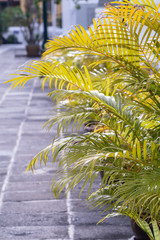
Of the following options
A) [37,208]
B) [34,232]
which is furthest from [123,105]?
[37,208]

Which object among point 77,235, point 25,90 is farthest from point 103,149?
point 25,90

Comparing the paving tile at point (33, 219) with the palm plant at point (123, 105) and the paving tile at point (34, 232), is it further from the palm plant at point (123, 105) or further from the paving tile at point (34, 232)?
the palm plant at point (123, 105)

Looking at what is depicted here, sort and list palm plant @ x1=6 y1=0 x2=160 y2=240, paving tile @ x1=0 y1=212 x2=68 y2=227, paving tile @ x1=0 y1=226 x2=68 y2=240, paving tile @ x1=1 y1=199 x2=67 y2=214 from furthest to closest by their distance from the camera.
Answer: paving tile @ x1=1 y1=199 x2=67 y2=214
paving tile @ x1=0 y1=212 x2=68 y2=227
paving tile @ x1=0 y1=226 x2=68 y2=240
palm plant @ x1=6 y1=0 x2=160 y2=240

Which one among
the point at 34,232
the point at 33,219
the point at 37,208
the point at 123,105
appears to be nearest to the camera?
the point at 123,105

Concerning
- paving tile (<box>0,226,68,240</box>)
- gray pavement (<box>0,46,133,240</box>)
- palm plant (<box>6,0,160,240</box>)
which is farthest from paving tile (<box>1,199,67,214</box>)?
palm plant (<box>6,0,160,240</box>)

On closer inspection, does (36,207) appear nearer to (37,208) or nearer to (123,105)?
(37,208)

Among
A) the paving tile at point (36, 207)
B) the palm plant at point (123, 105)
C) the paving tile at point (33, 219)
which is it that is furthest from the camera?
the paving tile at point (36, 207)

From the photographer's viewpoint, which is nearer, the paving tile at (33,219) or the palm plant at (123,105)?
the palm plant at (123,105)

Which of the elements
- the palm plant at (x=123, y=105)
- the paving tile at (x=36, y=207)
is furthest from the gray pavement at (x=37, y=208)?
the palm plant at (x=123, y=105)

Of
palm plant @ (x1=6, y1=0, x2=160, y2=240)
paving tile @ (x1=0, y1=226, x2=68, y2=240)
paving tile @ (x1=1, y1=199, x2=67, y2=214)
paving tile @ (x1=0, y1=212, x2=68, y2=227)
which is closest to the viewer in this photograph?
palm plant @ (x1=6, y1=0, x2=160, y2=240)

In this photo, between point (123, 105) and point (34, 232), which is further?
point (34, 232)

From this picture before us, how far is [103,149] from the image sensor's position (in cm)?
254

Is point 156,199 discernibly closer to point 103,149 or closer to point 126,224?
point 103,149

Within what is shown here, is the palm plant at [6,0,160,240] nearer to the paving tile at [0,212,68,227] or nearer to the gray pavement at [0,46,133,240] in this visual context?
the gray pavement at [0,46,133,240]
